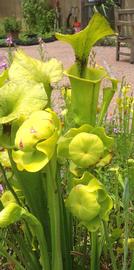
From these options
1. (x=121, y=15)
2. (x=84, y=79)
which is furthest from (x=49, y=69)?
(x=121, y=15)

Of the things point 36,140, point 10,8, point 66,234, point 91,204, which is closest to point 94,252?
point 66,234

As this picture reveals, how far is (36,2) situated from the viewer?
38.3ft

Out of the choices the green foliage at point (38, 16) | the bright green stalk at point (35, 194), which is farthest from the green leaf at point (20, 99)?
the green foliage at point (38, 16)

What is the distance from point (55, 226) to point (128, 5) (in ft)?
34.3

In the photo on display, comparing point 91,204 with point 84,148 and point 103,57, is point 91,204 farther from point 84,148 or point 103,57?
point 103,57

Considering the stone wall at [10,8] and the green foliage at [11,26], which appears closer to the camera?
the green foliage at [11,26]

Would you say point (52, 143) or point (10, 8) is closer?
point (52, 143)

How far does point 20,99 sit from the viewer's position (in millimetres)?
739

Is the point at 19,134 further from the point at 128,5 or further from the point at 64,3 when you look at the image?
the point at 64,3

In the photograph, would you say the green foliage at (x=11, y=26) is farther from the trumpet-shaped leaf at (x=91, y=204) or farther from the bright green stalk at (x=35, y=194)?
the trumpet-shaped leaf at (x=91, y=204)

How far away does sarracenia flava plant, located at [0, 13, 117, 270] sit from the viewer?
0.69 meters

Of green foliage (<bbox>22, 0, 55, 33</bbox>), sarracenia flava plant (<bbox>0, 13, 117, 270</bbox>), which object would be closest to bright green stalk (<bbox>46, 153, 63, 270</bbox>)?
sarracenia flava plant (<bbox>0, 13, 117, 270</bbox>)

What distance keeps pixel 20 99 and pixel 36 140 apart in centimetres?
10

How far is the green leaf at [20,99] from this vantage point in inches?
28.5
